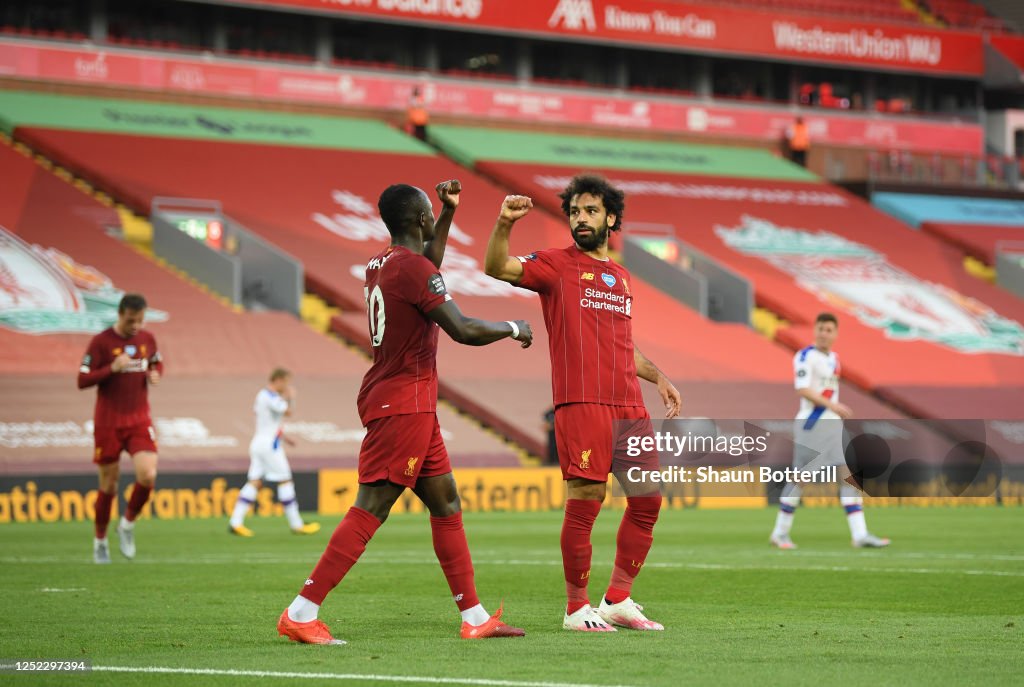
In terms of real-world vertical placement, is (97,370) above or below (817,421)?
above

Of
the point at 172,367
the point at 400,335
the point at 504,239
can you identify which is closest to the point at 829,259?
the point at 172,367

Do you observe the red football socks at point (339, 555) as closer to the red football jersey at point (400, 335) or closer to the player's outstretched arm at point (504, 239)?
the red football jersey at point (400, 335)

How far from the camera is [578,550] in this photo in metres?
9.11

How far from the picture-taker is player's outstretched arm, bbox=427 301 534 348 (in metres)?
8.15

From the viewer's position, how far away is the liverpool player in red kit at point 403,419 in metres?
8.40

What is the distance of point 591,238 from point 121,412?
7.23 metres

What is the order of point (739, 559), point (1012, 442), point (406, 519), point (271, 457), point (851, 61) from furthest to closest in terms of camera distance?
point (851, 61), point (1012, 442), point (406, 519), point (271, 457), point (739, 559)

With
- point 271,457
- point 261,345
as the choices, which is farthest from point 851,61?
point 271,457

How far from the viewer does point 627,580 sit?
9.31 m

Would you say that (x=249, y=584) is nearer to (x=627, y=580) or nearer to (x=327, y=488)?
(x=627, y=580)

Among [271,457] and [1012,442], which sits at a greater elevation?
[271,457]

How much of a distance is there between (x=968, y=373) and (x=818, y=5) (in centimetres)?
1679

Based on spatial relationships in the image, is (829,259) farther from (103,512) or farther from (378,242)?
(103,512)

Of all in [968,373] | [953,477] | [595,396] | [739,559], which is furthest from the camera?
[968,373]
